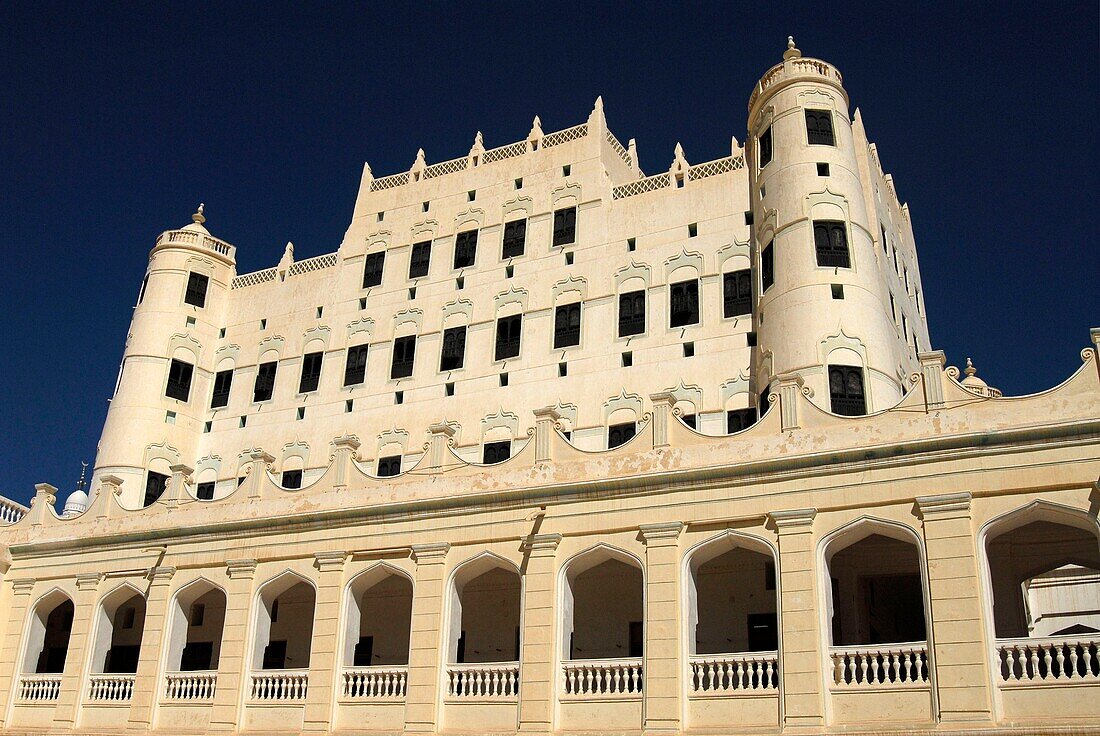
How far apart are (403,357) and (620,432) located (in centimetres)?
895

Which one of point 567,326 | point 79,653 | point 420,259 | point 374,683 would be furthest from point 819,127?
point 79,653

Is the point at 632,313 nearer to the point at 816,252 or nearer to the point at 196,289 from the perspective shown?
the point at 816,252

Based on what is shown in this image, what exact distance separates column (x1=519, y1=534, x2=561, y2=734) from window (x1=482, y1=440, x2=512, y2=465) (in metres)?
9.07

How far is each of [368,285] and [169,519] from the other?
12.8m

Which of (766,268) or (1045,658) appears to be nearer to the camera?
(1045,658)

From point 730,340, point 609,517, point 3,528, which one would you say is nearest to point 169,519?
point 3,528

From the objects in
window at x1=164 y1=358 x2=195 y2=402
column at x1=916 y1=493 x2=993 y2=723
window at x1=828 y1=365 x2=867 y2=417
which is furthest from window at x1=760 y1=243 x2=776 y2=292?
window at x1=164 y1=358 x2=195 y2=402

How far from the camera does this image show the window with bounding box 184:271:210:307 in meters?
40.6

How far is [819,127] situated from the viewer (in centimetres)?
3222

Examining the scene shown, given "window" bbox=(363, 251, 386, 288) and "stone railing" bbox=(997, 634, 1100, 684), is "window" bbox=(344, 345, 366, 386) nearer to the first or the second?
"window" bbox=(363, 251, 386, 288)

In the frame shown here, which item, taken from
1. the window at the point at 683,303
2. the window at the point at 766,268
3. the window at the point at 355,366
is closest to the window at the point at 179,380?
the window at the point at 355,366

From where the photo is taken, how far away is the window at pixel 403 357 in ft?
117

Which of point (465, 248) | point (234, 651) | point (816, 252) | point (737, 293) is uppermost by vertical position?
point (465, 248)

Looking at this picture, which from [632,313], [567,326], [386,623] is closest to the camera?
[386,623]
